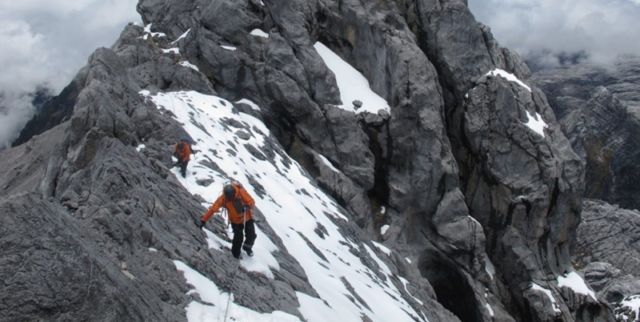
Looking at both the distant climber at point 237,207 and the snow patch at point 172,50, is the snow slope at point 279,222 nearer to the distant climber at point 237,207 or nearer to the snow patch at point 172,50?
the distant climber at point 237,207

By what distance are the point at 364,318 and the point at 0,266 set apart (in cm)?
1123

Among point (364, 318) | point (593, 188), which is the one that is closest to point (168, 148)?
point (364, 318)

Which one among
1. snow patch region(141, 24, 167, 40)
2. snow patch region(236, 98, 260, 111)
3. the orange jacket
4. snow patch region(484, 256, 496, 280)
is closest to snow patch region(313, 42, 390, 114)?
snow patch region(236, 98, 260, 111)

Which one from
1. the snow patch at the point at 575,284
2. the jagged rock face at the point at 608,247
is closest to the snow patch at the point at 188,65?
the snow patch at the point at 575,284

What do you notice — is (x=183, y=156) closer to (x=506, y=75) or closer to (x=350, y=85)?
(x=350, y=85)

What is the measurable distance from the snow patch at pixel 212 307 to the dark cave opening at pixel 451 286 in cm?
3368

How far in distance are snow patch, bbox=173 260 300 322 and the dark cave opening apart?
33.7 meters

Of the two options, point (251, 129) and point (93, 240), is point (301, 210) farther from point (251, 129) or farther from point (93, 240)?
point (93, 240)

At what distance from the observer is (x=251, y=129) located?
109ft

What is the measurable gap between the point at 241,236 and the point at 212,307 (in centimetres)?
315

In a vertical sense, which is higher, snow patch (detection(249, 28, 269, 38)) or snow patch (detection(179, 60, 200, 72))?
snow patch (detection(249, 28, 269, 38))

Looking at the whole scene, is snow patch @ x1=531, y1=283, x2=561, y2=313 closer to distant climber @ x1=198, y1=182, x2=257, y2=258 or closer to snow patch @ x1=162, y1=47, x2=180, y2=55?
snow patch @ x1=162, y1=47, x2=180, y2=55

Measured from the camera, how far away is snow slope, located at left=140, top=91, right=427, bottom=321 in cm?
1516

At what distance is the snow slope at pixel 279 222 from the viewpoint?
15.2m
